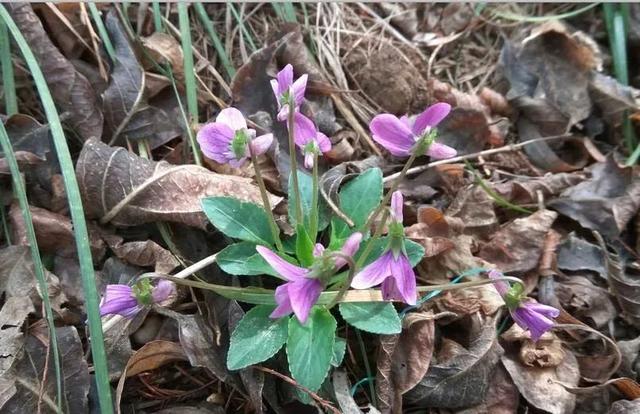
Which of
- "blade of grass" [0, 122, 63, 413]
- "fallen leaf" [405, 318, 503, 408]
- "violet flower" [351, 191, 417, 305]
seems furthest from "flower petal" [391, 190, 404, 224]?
"blade of grass" [0, 122, 63, 413]

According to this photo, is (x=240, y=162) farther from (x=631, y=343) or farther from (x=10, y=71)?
(x=631, y=343)

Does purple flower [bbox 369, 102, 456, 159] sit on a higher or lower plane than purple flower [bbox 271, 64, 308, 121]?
lower

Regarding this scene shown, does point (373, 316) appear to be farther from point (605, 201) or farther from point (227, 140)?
point (605, 201)

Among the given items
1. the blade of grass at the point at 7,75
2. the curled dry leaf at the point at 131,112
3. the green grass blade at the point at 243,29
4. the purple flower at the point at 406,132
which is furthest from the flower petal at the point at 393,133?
the blade of grass at the point at 7,75

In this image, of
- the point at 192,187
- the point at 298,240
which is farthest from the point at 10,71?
the point at 298,240

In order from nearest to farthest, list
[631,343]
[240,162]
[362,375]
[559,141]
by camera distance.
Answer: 1. [240,162]
2. [362,375]
3. [631,343]
4. [559,141]

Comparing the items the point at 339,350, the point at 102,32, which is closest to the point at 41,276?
the point at 339,350

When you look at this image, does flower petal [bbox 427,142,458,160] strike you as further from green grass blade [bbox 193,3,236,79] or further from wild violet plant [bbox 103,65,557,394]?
green grass blade [bbox 193,3,236,79]
